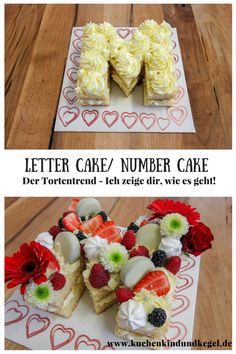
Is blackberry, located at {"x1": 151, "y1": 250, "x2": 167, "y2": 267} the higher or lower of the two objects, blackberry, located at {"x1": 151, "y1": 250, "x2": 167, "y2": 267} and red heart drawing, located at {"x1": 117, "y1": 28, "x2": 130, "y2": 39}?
the lower

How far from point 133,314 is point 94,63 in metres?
1.33

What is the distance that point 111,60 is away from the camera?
88.2 inches

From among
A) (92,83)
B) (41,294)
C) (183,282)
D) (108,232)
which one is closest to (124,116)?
(92,83)

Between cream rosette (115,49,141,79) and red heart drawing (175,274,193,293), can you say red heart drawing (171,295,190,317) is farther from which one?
cream rosette (115,49,141,79)

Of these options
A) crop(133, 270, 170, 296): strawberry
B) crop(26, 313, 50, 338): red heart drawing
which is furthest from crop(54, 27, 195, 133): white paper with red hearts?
crop(26, 313, 50, 338): red heart drawing

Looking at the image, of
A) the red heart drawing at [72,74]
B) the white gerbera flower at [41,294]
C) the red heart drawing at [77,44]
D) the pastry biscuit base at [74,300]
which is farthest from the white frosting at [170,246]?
the red heart drawing at [77,44]

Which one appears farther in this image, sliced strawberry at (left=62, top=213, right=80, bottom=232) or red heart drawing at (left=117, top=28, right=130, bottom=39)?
red heart drawing at (left=117, top=28, right=130, bottom=39)

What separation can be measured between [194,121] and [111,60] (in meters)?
0.58

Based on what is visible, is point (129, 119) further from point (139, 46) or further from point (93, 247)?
point (93, 247)

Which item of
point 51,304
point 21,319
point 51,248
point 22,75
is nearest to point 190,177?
point 51,248

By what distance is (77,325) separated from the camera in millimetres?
1680

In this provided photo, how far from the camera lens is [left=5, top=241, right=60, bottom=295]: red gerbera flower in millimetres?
1541

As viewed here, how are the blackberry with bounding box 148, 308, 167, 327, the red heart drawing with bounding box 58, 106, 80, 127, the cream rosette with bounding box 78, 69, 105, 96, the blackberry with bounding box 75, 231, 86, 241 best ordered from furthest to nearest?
the red heart drawing with bounding box 58, 106, 80, 127
the cream rosette with bounding box 78, 69, 105, 96
the blackberry with bounding box 75, 231, 86, 241
the blackberry with bounding box 148, 308, 167, 327

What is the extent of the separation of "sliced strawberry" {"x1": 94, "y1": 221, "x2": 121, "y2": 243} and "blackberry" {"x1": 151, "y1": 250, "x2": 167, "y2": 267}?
0.20 m
